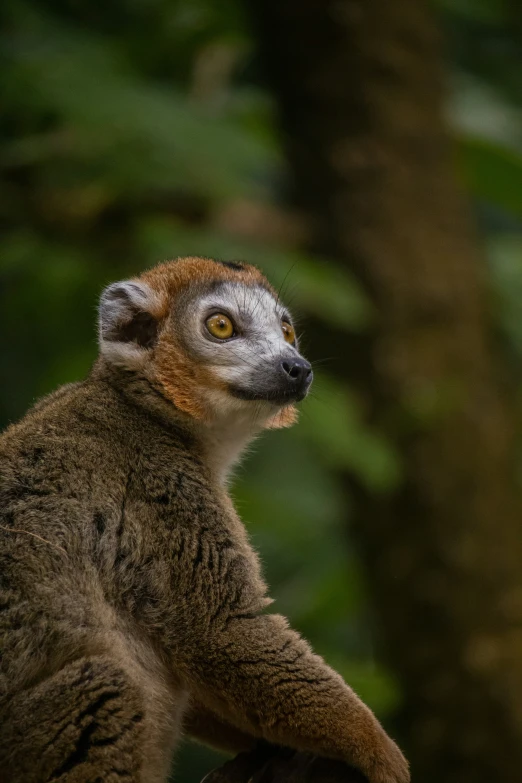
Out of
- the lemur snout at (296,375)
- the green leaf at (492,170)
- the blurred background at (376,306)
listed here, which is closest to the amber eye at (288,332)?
the lemur snout at (296,375)

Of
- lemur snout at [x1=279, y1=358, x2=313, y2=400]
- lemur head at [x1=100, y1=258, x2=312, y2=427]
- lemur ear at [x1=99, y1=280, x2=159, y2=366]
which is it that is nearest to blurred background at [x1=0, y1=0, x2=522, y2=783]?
lemur head at [x1=100, y1=258, x2=312, y2=427]

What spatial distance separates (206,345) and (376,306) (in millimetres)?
5739

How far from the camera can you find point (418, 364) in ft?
40.5

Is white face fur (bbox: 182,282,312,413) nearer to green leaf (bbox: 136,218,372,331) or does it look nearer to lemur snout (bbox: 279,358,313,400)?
lemur snout (bbox: 279,358,313,400)

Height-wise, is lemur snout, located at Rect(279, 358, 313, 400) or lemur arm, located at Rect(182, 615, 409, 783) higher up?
lemur snout, located at Rect(279, 358, 313, 400)

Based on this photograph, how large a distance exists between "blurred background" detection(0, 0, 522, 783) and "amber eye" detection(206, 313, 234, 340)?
2.69 meters

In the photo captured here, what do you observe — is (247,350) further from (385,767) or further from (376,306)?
(376,306)

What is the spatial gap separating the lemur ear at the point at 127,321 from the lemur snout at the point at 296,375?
893 mm

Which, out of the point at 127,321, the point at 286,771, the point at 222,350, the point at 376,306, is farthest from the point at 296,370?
the point at 376,306

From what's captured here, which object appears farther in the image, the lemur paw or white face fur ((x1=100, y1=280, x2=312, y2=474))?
white face fur ((x1=100, y1=280, x2=312, y2=474))

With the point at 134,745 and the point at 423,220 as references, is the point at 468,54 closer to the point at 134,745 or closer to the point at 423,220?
the point at 423,220

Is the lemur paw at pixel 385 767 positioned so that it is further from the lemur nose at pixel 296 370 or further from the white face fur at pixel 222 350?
the lemur nose at pixel 296 370

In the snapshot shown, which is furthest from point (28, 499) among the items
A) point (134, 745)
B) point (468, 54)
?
point (468, 54)

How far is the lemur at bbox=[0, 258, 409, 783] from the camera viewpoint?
5.48 m
